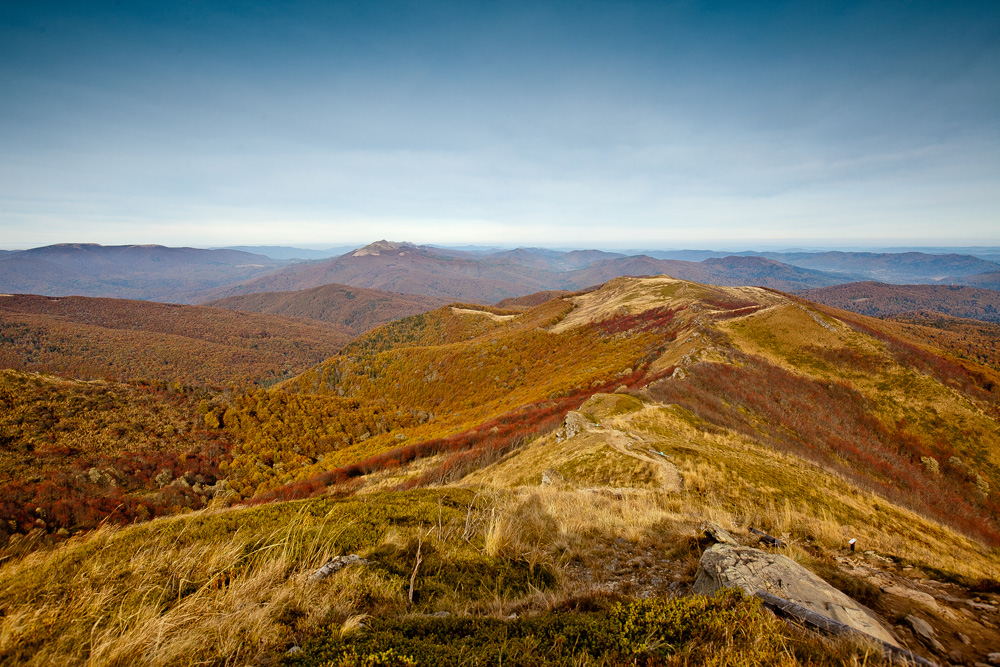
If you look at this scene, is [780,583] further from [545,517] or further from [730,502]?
Answer: [730,502]

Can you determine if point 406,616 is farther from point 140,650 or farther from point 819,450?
point 819,450

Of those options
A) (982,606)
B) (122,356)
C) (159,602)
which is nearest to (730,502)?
(982,606)

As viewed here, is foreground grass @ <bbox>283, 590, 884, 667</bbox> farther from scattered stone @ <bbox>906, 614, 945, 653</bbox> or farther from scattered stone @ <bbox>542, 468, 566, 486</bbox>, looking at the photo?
scattered stone @ <bbox>542, 468, 566, 486</bbox>

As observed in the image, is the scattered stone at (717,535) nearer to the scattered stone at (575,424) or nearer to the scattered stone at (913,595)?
the scattered stone at (913,595)

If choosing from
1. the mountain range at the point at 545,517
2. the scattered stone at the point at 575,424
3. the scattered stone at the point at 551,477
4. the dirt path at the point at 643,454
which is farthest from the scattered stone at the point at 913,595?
the scattered stone at the point at 575,424

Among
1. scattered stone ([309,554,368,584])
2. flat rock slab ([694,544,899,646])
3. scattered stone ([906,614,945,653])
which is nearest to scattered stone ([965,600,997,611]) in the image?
scattered stone ([906,614,945,653])

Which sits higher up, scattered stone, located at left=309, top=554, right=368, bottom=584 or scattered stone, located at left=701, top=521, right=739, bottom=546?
scattered stone, located at left=309, top=554, right=368, bottom=584
